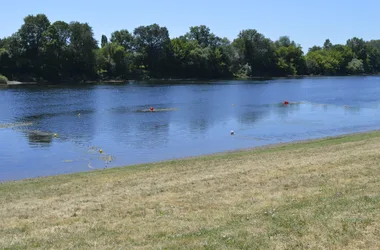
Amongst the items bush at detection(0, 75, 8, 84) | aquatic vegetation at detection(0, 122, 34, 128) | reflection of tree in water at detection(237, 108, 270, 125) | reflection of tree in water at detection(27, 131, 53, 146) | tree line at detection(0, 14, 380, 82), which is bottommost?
reflection of tree in water at detection(27, 131, 53, 146)

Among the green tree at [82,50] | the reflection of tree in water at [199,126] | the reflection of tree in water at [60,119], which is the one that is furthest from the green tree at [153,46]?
the reflection of tree in water at [199,126]

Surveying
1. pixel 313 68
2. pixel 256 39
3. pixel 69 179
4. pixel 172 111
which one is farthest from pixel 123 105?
pixel 313 68

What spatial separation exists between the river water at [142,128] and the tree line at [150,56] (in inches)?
1939

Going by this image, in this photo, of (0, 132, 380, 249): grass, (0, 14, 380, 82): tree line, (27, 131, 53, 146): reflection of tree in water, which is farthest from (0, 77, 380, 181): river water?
(0, 14, 380, 82): tree line

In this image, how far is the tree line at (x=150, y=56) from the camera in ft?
334

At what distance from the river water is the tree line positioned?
162 feet

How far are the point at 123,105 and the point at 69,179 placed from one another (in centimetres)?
3817

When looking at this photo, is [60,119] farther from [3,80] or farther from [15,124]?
[3,80]

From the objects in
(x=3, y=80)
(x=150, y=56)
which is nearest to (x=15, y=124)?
(x=3, y=80)

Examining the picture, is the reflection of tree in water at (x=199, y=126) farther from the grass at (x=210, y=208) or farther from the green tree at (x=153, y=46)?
the green tree at (x=153, y=46)

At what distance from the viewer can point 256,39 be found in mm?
144125

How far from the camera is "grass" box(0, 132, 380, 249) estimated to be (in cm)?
732

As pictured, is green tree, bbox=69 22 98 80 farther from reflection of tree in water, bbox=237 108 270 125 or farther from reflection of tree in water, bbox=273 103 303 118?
reflection of tree in water, bbox=237 108 270 125

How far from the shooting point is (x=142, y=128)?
113 ft
